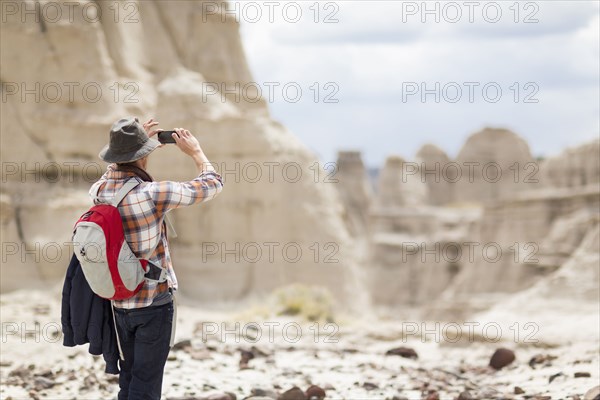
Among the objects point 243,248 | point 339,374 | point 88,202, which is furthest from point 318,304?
point 339,374

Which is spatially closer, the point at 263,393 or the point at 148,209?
the point at 148,209

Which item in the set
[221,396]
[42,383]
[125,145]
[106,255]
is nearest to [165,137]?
[125,145]

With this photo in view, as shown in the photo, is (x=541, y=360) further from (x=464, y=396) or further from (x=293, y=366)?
(x=293, y=366)

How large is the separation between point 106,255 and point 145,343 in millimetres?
624

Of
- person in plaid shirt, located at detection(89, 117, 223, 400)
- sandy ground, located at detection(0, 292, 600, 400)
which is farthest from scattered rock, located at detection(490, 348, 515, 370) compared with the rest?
person in plaid shirt, located at detection(89, 117, 223, 400)

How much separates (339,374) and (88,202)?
6143 millimetres

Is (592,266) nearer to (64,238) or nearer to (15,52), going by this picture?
(64,238)

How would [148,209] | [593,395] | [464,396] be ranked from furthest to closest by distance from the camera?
[464,396], [593,395], [148,209]

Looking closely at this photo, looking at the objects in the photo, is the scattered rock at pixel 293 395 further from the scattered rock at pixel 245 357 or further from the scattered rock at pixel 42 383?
the scattered rock at pixel 42 383

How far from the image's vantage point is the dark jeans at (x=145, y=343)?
16.0 feet

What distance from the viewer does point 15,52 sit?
13.3 meters

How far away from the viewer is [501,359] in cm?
951

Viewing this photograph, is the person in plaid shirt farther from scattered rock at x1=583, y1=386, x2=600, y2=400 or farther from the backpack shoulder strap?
scattered rock at x1=583, y1=386, x2=600, y2=400

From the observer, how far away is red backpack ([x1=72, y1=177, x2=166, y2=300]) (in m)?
4.59
